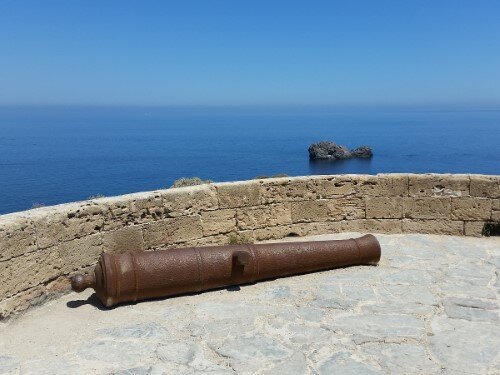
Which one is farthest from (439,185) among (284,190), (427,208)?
(284,190)

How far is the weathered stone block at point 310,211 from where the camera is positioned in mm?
6406

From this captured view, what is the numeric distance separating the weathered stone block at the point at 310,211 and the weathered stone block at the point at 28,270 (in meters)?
3.09

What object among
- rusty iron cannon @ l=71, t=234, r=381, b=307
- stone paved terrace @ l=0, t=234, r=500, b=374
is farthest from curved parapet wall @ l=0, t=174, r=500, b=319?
rusty iron cannon @ l=71, t=234, r=381, b=307

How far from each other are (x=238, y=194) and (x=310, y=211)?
3.72 feet

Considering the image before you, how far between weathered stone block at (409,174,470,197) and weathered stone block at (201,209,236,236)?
2596mm

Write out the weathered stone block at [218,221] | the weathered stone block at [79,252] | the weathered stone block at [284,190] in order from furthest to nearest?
1. the weathered stone block at [284,190]
2. the weathered stone block at [218,221]
3. the weathered stone block at [79,252]

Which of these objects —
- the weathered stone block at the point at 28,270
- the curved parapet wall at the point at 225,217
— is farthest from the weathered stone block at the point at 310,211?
the weathered stone block at the point at 28,270

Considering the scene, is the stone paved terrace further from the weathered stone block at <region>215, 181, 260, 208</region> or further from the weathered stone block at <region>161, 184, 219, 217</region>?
the weathered stone block at <region>215, 181, 260, 208</region>

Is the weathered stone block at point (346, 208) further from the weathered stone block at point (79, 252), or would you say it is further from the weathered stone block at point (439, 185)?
the weathered stone block at point (79, 252)

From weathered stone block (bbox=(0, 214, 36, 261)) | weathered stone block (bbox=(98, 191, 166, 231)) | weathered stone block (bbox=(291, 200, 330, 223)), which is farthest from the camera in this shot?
weathered stone block (bbox=(291, 200, 330, 223))

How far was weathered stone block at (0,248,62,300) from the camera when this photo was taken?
3.99m

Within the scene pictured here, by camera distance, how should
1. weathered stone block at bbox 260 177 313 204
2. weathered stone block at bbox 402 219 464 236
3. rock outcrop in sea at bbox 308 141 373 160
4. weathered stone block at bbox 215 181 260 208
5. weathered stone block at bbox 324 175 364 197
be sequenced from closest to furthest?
weathered stone block at bbox 215 181 260 208 < weathered stone block at bbox 260 177 313 204 < weathered stone block at bbox 324 175 364 197 < weathered stone block at bbox 402 219 464 236 < rock outcrop in sea at bbox 308 141 373 160

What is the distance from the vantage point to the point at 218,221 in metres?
5.81

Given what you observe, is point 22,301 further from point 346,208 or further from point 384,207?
point 384,207
